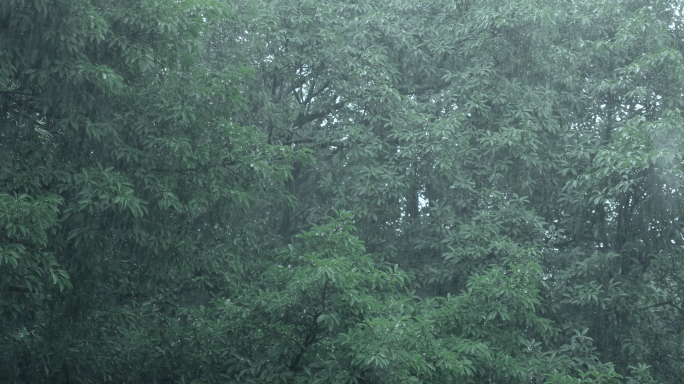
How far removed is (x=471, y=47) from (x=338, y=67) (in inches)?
78.0

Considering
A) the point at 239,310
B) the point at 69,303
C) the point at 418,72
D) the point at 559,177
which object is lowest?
the point at 69,303

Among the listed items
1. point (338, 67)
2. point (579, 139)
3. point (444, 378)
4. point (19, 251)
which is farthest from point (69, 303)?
point (579, 139)

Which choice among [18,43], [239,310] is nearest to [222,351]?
[239,310]

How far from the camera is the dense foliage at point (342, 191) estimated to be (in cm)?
777

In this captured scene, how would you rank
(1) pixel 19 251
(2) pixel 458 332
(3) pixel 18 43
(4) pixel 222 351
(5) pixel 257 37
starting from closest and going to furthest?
(1) pixel 19 251 → (3) pixel 18 43 → (4) pixel 222 351 → (2) pixel 458 332 → (5) pixel 257 37

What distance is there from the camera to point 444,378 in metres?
8.05

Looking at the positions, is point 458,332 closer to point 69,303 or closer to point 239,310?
point 239,310

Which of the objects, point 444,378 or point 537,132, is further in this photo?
point 537,132

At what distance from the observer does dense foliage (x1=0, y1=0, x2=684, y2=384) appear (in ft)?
25.5

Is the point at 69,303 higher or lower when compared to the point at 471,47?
lower

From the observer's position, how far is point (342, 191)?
1081 centimetres

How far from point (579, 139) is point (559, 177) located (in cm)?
65

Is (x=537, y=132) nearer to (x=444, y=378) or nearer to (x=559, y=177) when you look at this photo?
(x=559, y=177)

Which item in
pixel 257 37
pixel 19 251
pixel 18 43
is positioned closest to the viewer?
pixel 19 251
